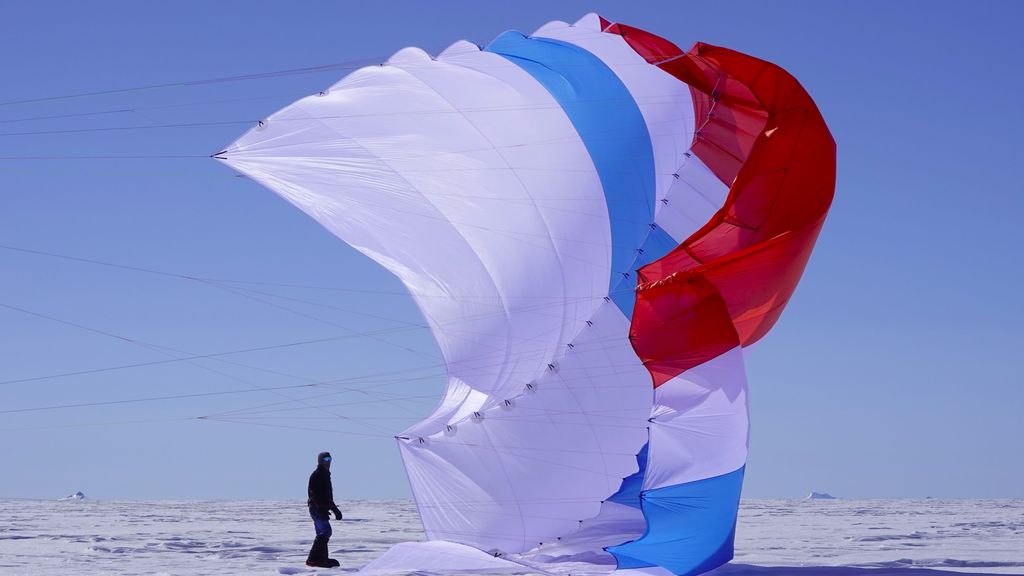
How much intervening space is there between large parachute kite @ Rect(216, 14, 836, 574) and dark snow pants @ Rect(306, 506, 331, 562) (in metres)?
0.86

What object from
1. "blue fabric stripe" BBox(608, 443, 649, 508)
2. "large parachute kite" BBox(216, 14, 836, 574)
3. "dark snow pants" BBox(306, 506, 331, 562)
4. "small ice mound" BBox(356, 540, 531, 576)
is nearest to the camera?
"small ice mound" BBox(356, 540, 531, 576)

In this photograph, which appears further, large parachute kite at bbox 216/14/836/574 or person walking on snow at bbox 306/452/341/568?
person walking on snow at bbox 306/452/341/568

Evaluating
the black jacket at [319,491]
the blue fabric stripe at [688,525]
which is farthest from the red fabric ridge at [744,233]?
the black jacket at [319,491]

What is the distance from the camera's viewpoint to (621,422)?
34.5ft

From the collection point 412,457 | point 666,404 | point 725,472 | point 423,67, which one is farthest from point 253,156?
point 725,472

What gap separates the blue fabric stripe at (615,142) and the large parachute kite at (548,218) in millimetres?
16

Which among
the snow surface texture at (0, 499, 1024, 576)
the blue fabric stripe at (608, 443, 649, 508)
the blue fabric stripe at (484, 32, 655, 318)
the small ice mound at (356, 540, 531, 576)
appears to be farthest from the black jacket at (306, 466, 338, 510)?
the blue fabric stripe at (484, 32, 655, 318)

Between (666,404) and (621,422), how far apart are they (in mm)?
1760

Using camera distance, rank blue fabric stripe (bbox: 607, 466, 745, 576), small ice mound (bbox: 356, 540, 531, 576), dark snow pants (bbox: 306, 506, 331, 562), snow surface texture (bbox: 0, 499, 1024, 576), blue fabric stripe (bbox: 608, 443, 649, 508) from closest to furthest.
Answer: blue fabric stripe (bbox: 607, 466, 745, 576), small ice mound (bbox: 356, 540, 531, 576), snow surface texture (bbox: 0, 499, 1024, 576), dark snow pants (bbox: 306, 506, 331, 562), blue fabric stripe (bbox: 608, 443, 649, 508)

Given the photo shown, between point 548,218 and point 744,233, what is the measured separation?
1.81 metres

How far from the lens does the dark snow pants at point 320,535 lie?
1014cm

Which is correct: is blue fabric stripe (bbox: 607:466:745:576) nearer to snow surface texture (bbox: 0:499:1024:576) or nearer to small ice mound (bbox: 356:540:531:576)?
snow surface texture (bbox: 0:499:1024:576)

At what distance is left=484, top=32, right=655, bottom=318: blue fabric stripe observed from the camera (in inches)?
416

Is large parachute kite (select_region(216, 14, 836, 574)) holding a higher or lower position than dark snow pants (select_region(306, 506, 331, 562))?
higher
